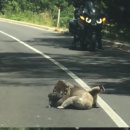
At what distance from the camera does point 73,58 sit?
21562 millimetres

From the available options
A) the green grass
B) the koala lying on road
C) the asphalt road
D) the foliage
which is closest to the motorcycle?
the asphalt road

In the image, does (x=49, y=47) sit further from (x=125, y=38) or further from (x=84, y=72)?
(x=84, y=72)

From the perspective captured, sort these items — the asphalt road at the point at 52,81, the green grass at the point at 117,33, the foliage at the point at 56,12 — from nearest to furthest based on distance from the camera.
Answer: the asphalt road at the point at 52,81, the foliage at the point at 56,12, the green grass at the point at 117,33

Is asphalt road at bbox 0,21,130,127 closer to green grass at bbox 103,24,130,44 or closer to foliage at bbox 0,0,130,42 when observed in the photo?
foliage at bbox 0,0,130,42

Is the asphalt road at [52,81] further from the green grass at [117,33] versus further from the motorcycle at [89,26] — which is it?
the green grass at [117,33]

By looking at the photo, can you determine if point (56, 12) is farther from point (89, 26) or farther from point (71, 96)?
point (71, 96)

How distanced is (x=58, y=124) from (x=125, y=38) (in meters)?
22.1

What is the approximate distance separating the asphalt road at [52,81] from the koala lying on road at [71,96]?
13 cm

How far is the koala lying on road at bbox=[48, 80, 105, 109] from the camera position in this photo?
36.1 feet

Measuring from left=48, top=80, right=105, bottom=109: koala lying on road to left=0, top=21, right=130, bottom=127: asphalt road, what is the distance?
13cm

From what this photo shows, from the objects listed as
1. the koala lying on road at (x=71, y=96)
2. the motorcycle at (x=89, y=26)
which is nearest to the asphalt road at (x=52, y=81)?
the koala lying on road at (x=71, y=96)

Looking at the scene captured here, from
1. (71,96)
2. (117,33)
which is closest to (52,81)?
(71,96)

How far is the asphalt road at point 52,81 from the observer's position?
10.5 metres

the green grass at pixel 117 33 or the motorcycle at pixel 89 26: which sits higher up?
the motorcycle at pixel 89 26
